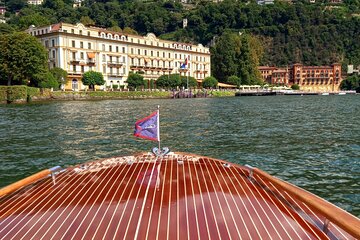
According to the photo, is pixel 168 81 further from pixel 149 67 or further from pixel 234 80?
pixel 234 80

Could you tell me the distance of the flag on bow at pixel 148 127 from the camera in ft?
23.5

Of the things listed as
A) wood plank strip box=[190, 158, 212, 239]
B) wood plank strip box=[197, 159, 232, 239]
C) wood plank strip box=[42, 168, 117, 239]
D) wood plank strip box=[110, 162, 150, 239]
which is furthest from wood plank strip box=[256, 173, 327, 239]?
wood plank strip box=[42, 168, 117, 239]

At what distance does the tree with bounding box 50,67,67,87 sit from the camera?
230 feet

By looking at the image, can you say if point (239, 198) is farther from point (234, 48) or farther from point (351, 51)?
point (351, 51)

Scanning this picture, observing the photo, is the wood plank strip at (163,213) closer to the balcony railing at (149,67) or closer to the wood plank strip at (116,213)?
the wood plank strip at (116,213)

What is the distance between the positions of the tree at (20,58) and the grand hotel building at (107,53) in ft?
55.0

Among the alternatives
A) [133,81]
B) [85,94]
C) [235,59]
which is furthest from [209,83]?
[85,94]

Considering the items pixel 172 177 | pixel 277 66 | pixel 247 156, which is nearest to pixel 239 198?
pixel 172 177

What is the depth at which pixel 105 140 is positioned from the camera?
1714cm

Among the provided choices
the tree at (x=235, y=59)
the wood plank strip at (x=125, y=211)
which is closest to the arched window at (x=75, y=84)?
the tree at (x=235, y=59)

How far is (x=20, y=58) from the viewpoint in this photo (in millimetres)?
57750

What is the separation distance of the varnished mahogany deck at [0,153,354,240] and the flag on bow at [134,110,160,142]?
693 mm

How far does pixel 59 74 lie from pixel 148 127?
226 feet

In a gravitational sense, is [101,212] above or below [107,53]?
below
